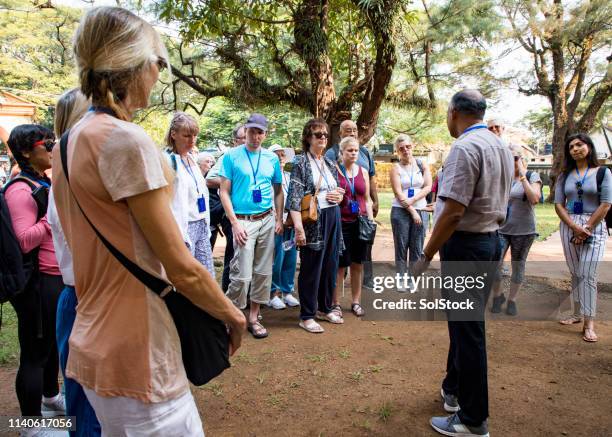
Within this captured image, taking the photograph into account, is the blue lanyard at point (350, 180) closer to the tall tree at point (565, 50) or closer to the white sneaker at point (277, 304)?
the white sneaker at point (277, 304)

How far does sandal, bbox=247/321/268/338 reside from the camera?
399 cm

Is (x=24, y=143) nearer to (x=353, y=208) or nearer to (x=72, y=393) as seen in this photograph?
(x=72, y=393)

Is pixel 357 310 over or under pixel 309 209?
under

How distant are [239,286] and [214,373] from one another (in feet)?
9.00

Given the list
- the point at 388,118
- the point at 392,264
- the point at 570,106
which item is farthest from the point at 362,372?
the point at 388,118

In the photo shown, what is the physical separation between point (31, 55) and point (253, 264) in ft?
64.8

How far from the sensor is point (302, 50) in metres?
7.05

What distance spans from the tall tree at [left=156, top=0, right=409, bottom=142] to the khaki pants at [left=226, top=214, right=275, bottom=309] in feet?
11.7

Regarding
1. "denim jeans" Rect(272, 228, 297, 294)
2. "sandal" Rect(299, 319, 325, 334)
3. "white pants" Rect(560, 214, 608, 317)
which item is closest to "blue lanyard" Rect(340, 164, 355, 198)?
"denim jeans" Rect(272, 228, 297, 294)

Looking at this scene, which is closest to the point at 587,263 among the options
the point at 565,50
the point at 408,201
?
the point at 408,201

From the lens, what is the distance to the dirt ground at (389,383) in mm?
2592

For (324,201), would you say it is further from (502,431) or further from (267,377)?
(502,431)

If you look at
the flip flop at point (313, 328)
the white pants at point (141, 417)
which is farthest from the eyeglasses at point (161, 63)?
the flip flop at point (313, 328)

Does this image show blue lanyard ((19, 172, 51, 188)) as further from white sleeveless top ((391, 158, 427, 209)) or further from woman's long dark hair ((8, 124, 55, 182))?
white sleeveless top ((391, 158, 427, 209))
